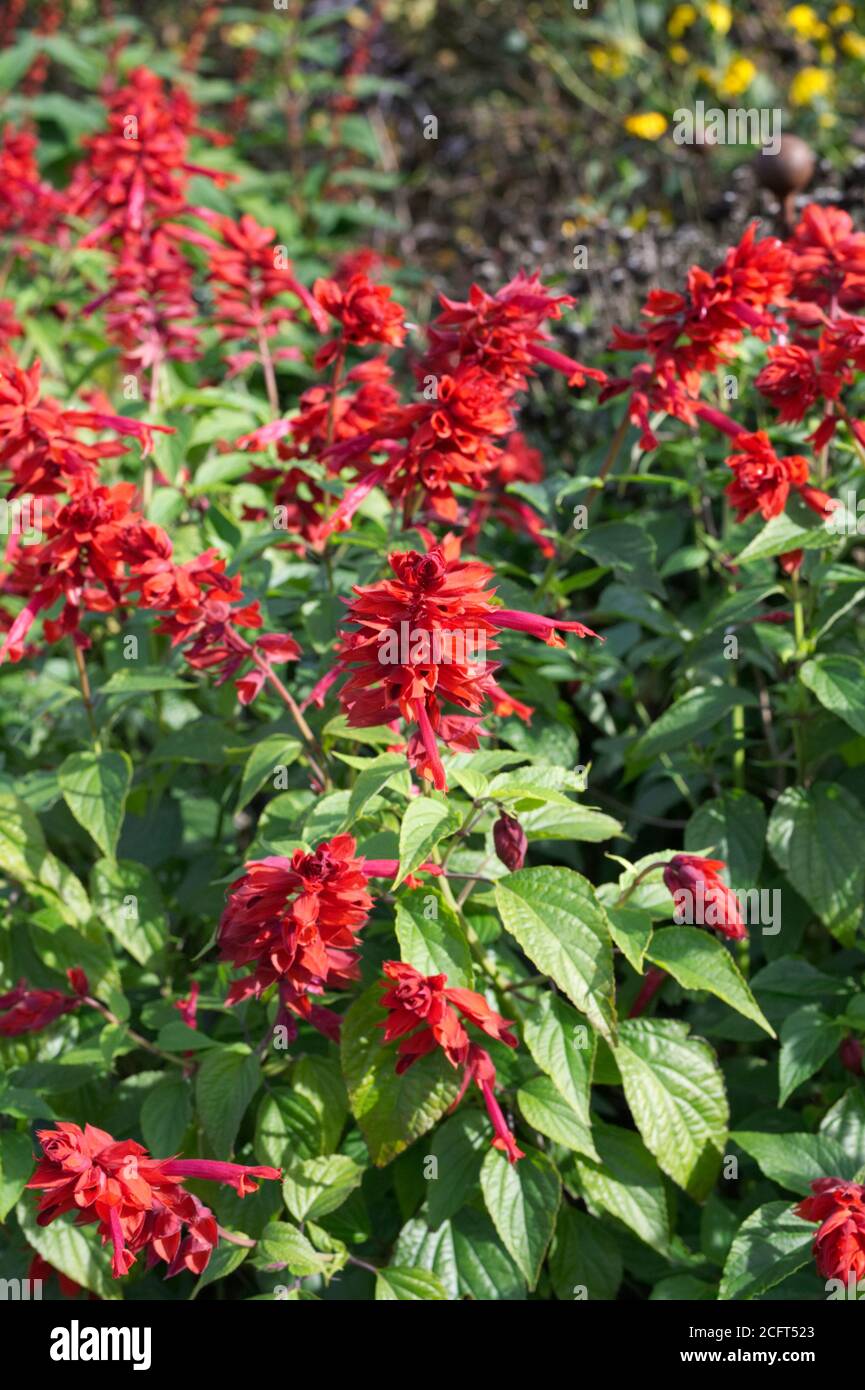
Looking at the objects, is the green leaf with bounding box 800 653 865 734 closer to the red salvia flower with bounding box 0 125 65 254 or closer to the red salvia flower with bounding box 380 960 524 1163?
the red salvia flower with bounding box 380 960 524 1163

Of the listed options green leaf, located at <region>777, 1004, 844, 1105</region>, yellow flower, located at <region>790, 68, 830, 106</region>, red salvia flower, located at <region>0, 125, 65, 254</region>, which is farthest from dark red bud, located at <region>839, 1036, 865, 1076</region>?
yellow flower, located at <region>790, 68, 830, 106</region>

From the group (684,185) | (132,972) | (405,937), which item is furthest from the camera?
(684,185)

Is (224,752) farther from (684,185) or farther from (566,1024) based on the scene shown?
(684,185)

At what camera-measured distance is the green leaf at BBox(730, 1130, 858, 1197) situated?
1815 mm

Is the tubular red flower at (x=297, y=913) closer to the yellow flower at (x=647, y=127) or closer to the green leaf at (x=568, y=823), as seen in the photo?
the green leaf at (x=568, y=823)

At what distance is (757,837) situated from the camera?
6.99 ft

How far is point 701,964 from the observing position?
176cm

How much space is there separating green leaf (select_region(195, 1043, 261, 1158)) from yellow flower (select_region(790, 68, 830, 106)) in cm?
448

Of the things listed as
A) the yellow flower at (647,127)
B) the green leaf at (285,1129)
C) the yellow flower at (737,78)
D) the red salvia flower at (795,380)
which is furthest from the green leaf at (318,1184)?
the yellow flower at (737,78)

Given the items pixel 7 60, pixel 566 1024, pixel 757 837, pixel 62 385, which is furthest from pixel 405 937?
pixel 7 60

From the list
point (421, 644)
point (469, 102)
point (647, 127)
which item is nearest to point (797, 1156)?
point (421, 644)

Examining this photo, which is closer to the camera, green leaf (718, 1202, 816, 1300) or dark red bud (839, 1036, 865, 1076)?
green leaf (718, 1202, 816, 1300)

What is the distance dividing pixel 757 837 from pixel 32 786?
3.52 feet

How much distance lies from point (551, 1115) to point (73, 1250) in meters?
0.63
